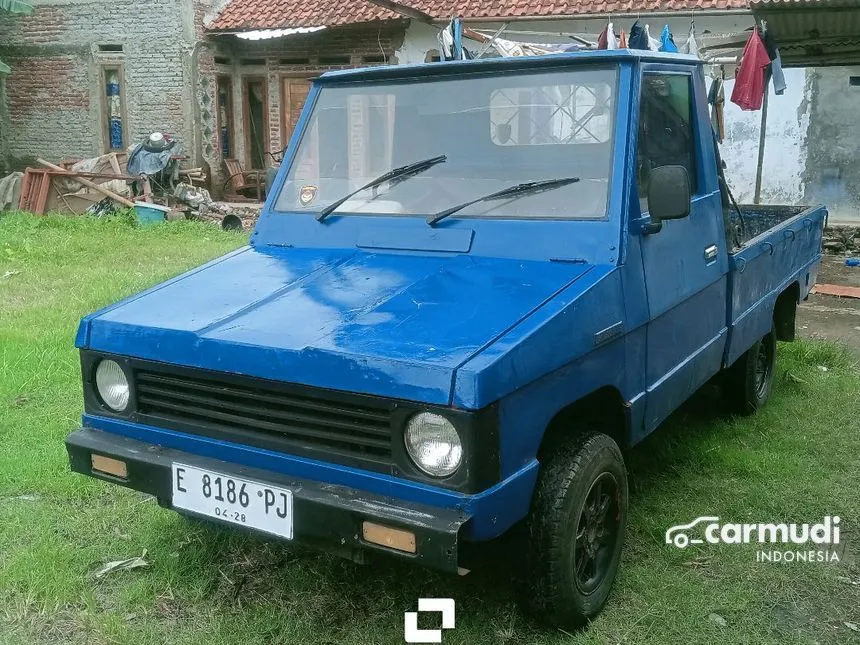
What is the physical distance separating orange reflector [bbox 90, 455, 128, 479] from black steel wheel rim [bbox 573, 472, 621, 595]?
1532mm

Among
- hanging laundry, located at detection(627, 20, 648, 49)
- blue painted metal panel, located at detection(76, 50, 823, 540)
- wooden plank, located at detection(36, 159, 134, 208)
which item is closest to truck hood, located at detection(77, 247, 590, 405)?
blue painted metal panel, located at detection(76, 50, 823, 540)

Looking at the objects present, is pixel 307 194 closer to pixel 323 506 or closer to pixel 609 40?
pixel 323 506

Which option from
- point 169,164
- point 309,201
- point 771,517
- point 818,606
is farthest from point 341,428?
point 169,164

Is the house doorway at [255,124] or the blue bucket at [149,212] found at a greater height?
the house doorway at [255,124]

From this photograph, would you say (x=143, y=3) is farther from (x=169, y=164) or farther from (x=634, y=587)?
(x=634, y=587)

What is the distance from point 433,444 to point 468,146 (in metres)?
1.48

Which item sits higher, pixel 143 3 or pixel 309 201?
pixel 143 3

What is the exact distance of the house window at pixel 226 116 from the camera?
16422mm

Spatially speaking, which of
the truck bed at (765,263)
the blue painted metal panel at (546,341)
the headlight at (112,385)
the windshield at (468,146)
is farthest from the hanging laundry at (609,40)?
the headlight at (112,385)

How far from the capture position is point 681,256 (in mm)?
3611

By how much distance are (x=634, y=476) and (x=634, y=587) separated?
1072 millimetres

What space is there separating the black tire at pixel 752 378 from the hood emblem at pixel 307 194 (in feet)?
8.72

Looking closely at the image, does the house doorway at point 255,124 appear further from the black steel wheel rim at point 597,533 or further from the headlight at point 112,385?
the black steel wheel rim at point 597,533

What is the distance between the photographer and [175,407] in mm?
2887
